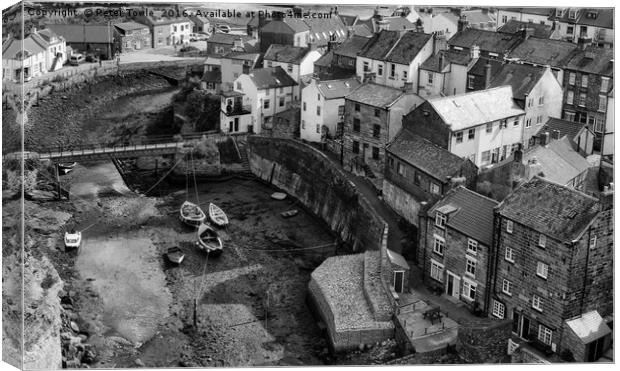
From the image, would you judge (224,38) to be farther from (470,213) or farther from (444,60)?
(470,213)

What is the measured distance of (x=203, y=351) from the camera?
129 ft

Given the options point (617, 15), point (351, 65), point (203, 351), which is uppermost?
point (617, 15)

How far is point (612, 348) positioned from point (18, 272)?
2034 centimetres

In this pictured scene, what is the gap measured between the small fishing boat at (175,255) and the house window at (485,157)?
49.0 feet

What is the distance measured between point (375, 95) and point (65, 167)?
58.5 ft

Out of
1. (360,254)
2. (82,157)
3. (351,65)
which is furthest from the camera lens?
(351,65)

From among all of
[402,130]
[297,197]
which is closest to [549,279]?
[402,130]

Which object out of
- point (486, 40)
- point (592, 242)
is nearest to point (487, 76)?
point (486, 40)

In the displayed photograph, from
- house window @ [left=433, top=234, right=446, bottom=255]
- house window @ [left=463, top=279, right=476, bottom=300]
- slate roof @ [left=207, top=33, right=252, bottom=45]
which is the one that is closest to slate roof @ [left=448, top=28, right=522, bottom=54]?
slate roof @ [left=207, top=33, right=252, bottom=45]

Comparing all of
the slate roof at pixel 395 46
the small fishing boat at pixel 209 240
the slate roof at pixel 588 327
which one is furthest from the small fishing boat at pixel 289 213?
the slate roof at pixel 588 327

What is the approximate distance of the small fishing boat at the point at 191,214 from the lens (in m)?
51.4

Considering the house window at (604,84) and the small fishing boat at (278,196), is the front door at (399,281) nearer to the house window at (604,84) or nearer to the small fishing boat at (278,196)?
the small fishing boat at (278,196)

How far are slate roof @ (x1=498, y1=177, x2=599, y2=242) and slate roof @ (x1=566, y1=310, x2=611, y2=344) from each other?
9.48ft

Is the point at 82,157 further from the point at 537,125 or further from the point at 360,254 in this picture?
the point at 537,125
